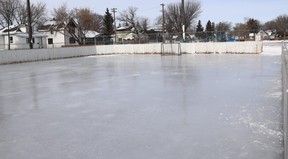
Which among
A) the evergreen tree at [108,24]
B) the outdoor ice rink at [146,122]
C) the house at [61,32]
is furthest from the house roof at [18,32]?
the outdoor ice rink at [146,122]

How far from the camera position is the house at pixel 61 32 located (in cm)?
5497

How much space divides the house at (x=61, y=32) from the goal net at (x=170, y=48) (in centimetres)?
2920

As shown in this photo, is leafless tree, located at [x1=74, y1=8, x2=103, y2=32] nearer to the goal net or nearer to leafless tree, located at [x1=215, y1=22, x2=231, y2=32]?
the goal net

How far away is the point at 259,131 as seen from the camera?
4.96m

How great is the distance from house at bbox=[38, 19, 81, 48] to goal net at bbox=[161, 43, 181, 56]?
95.8ft

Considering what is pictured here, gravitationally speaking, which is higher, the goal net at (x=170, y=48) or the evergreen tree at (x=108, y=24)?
the evergreen tree at (x=108, y=24)

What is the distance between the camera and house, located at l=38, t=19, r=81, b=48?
55.0 metres

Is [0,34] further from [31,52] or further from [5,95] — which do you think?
[5,95]

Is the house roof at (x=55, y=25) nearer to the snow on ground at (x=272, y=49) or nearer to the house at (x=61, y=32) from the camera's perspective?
the house at (x=61, y=32)

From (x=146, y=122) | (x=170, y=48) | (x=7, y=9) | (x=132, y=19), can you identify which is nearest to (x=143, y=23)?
(x=132, y=19)

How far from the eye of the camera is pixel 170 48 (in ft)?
96.1

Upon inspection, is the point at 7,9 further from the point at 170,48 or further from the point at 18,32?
the point at 170,48

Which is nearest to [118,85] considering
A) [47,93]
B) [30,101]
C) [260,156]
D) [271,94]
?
[47,93]

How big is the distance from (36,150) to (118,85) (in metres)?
6.12
